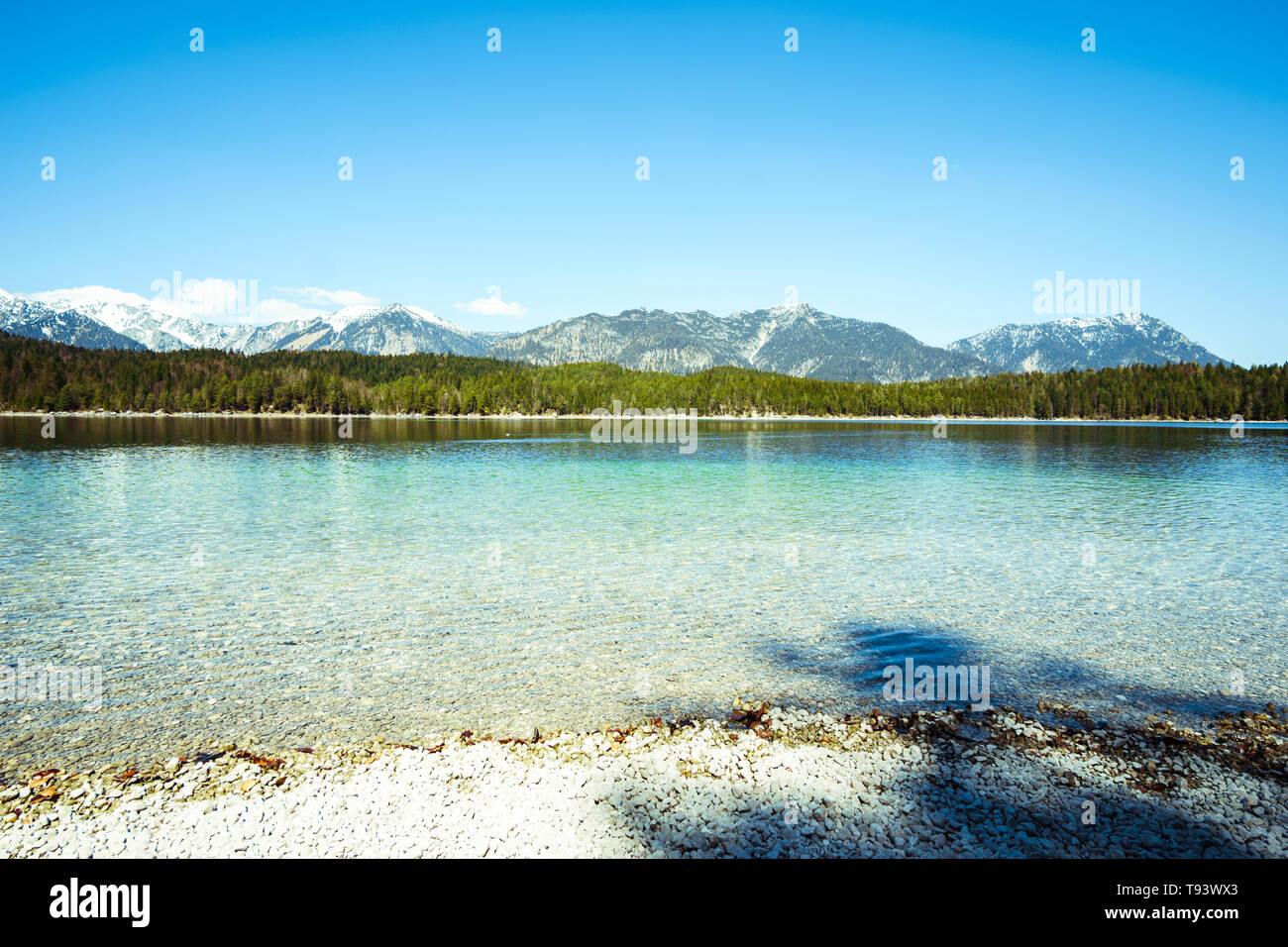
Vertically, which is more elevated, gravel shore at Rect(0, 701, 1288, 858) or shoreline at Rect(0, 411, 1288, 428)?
shoreline at Rect(0, 411, 1288, 428)

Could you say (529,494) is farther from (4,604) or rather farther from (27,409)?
(27,409)

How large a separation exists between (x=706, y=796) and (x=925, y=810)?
1.89 metres

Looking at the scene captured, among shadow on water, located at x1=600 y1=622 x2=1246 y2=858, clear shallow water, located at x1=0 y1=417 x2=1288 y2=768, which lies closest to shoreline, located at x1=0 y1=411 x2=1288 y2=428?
clear shallow water, located at x1=0 y1=417 x2=1288 y2=768

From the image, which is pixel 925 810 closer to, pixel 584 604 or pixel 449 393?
pixel 584 604

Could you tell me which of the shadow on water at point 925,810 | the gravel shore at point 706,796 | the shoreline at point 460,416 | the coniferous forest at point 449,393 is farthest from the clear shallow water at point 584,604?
the coniferous forest at point 449,393

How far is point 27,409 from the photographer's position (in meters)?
161

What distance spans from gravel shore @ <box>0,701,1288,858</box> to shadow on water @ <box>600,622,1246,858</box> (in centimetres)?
2

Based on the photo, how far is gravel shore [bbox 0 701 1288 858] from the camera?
212 inches

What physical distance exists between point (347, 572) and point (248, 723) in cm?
794

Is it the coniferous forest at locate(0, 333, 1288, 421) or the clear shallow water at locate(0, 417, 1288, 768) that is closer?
the clear shallow water at locate(0, 417, 1288, 768)

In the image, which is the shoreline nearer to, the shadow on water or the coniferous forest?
the coniferous forest

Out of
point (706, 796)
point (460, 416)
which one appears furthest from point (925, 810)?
point (460, 416)

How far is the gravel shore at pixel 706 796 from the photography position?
5375mm
